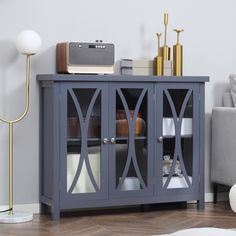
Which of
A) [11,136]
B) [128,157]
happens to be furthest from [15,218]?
[128,157]

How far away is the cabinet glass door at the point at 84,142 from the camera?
14.2 ft

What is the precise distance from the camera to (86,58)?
437 centimetres

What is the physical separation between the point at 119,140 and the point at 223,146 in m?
0.85

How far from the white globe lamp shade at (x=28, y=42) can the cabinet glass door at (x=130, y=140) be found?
0.57m

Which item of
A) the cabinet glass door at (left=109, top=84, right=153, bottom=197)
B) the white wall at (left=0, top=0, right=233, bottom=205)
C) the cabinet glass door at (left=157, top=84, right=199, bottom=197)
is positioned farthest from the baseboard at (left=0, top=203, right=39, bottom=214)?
the cabinet glass door at (left=157, top=84, right=199, bottom=197)

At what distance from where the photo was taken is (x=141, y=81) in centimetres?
448

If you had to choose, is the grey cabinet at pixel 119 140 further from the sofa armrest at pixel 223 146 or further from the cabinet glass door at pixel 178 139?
the sofa armrest at pixel 223 146

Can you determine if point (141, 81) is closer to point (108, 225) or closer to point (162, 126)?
point (162, 126)

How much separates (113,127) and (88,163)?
0.29 m

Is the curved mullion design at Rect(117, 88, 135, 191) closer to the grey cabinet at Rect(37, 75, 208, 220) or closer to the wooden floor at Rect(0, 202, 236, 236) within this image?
the grey cabinet at Rect(37, 75, 208, 220)

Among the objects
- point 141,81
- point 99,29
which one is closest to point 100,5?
point 99,29

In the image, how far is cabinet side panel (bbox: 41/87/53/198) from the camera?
4355 mm

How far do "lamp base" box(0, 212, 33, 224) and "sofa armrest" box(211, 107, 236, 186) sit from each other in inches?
57.0

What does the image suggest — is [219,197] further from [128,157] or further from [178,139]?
[128,157]
